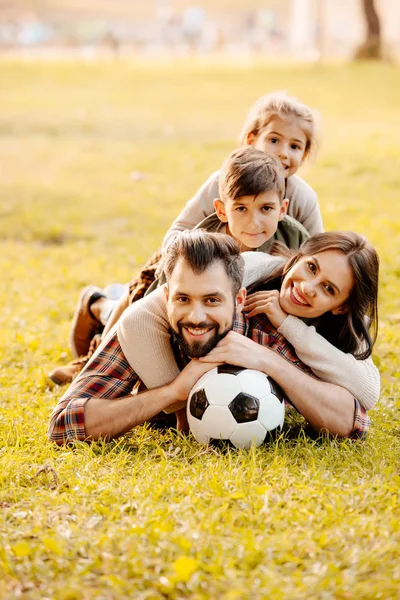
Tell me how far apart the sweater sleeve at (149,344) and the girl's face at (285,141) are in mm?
1366

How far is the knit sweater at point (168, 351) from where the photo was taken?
13.8ft

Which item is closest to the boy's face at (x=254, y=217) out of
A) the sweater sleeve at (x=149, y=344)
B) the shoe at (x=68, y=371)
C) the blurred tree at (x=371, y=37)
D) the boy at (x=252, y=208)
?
the boy at (x=252, y=208)

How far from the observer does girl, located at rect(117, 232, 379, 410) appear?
4.21 m

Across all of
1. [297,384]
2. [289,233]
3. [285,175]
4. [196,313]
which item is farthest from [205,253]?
[285,175]

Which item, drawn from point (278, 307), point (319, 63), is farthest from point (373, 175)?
point (319, 63)

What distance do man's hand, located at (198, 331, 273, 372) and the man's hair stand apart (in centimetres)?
24

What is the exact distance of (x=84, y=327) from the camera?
228 inches

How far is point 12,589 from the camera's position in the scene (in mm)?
3090

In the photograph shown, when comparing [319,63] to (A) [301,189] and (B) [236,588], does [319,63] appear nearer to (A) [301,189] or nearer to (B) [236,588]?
Answer: (A) [301,189]

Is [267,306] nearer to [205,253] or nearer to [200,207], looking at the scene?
[205,253]

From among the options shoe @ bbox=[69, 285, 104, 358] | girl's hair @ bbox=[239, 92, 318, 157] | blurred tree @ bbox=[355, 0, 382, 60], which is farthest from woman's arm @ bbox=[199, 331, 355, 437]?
blurred tree @ bbox=[355, 0, 382, 60]

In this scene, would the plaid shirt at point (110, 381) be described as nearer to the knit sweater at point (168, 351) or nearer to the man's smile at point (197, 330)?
the knit sweater at point (168, 351)

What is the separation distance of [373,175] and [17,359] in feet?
26.0

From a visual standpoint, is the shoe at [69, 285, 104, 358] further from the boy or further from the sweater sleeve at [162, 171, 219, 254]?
the sweater sleeve at [162, 171, 219, 254]
